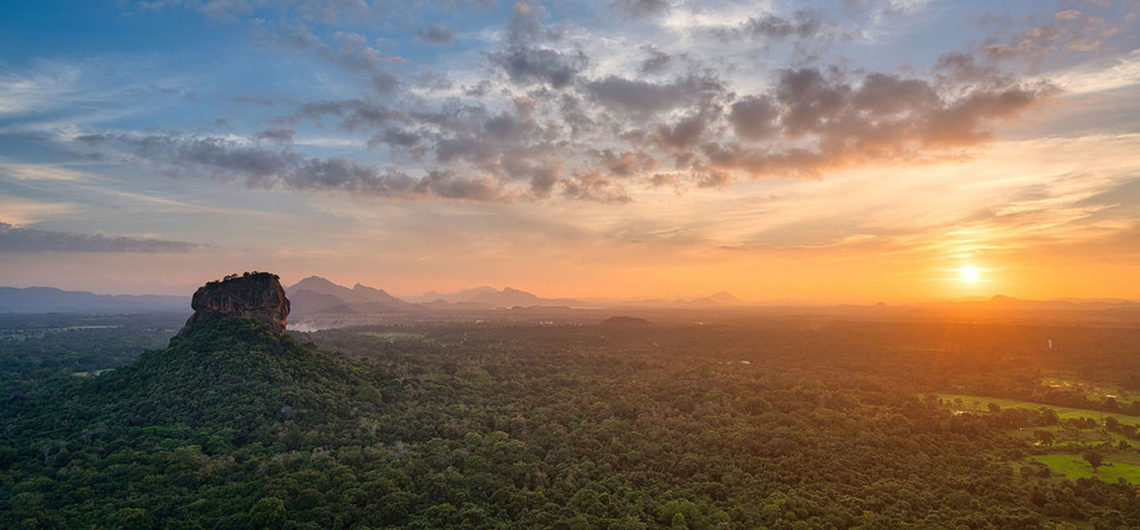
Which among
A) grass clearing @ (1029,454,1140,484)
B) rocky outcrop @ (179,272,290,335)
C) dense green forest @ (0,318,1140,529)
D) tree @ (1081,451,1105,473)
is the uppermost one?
rocky outcrop @ (179,272,290,335)

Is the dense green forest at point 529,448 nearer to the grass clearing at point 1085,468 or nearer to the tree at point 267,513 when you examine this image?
the tree at point 267,513

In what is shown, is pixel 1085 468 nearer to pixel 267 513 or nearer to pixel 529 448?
pixel 529 448

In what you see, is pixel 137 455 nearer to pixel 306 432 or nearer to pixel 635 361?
pixel 306 432

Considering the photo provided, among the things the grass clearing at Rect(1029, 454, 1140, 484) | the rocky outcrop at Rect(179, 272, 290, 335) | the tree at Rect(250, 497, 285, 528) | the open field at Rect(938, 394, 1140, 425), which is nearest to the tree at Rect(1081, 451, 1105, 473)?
the grass clearing at Rect(1029, 454, 1140, 484)

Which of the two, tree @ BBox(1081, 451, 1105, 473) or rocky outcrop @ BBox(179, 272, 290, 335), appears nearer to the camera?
tree @ BBox(1081, 451, 1105, 473)

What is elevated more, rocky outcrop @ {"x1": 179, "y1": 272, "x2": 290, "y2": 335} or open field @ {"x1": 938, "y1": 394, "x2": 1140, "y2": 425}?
rocky outcrop @ {"x1": 179, "y1": 272, "x2": 290, "y2": 335}

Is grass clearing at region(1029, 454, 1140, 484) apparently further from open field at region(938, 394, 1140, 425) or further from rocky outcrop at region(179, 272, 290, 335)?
rocky outcrop at region(179, 272, 290, 335)
